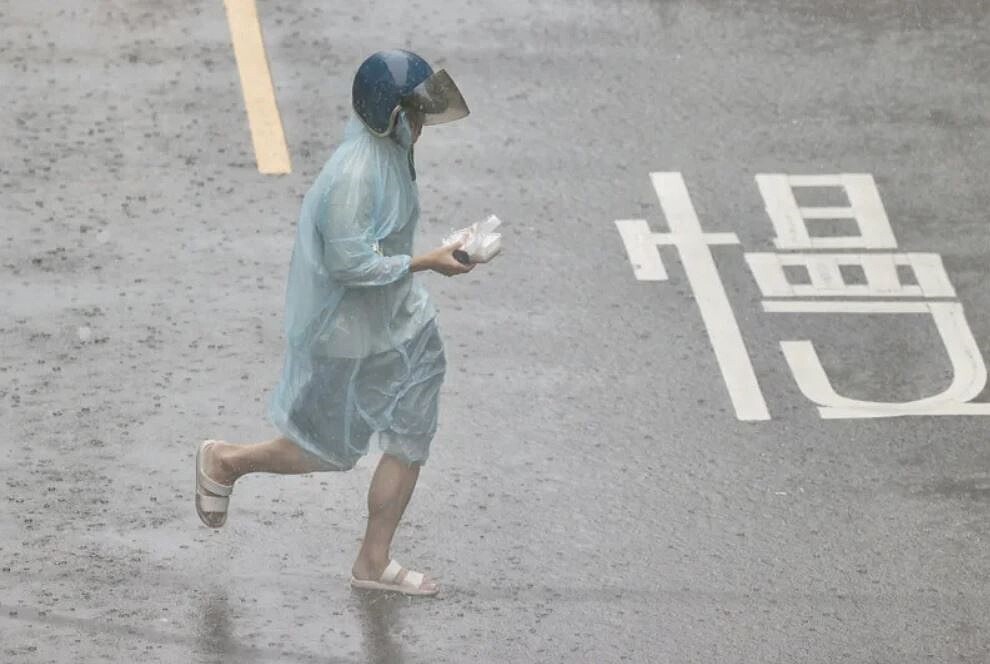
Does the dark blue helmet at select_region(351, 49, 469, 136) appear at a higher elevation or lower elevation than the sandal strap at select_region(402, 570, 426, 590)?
higher

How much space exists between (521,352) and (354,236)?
2.28 metres

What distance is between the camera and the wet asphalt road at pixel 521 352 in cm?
789

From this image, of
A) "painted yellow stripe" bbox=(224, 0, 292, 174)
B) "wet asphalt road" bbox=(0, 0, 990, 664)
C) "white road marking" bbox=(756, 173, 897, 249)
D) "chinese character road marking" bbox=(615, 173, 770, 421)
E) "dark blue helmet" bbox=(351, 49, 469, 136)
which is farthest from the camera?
"painted yellow stripe" bbox=(224, 0, 292, 174)

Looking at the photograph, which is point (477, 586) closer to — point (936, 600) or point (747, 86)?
point (936, 600)

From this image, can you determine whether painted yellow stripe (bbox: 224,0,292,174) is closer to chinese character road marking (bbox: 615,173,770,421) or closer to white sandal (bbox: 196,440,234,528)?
chinese character road marking (bbox: 615,173,770,421)

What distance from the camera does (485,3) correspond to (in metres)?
12.4

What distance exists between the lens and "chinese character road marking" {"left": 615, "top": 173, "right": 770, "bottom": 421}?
938 cm

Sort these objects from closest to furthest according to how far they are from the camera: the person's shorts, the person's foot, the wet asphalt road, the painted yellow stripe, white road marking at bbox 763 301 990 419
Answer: the person's shorts < the wet asphalt road < the person's foot < white road marking at bbox 763 301 990 419 < the painted yellow stripe

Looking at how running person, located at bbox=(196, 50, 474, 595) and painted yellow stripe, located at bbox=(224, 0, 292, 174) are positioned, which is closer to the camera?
running person, located at bbox=(196, 50, 474, 595)

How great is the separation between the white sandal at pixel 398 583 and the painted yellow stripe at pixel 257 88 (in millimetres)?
3336

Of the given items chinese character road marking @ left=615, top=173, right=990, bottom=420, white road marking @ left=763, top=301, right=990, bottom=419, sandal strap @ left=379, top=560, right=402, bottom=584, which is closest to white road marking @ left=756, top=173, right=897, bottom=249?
chinese character road marking @ left=615, top=173, right=990, bottom=420

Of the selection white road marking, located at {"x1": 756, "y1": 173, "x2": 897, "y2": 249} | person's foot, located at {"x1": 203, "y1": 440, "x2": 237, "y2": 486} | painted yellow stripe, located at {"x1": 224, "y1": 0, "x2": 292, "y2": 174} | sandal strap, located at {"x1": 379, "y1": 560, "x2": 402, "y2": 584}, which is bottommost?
white road marking, located at {"x1": 756, "y1": 173, "x2": 897, "y2": 249}

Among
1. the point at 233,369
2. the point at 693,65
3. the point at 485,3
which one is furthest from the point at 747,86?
the point at 233,369

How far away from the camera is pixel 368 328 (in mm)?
7664
